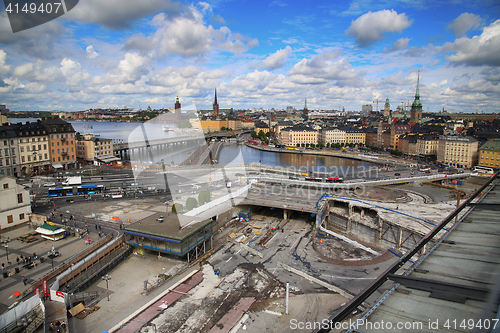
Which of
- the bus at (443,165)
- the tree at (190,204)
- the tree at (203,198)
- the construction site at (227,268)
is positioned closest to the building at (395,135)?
the bus at (443,165)

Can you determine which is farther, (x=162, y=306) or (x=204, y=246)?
(x=204, y=246)

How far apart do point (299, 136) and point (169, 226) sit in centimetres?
5390

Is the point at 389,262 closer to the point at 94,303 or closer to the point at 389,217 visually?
the point at 389,217

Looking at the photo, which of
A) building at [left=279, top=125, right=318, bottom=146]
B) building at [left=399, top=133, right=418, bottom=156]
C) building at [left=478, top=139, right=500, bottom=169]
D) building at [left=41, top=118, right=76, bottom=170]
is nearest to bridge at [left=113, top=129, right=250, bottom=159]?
building at [left=41, top=118, right=76, bottom=170]

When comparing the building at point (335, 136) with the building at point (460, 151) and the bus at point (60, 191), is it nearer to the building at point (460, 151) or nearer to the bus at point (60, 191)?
the building at point (460, 151)

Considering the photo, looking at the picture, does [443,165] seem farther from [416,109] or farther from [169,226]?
[416,109]

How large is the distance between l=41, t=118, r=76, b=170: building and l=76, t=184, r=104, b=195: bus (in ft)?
33.9

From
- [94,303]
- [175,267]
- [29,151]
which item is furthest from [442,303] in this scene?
[29,151]

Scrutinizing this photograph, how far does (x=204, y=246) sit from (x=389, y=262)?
823 cm

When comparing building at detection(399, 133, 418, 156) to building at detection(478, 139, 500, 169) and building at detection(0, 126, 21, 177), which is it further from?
building at detection(0, 126, 21, 177)

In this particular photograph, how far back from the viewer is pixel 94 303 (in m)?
9.41

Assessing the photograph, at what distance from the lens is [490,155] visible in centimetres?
3441

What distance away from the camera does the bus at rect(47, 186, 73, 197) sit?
68.3 ft

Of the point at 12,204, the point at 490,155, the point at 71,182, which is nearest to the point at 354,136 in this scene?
the point at 490,155
